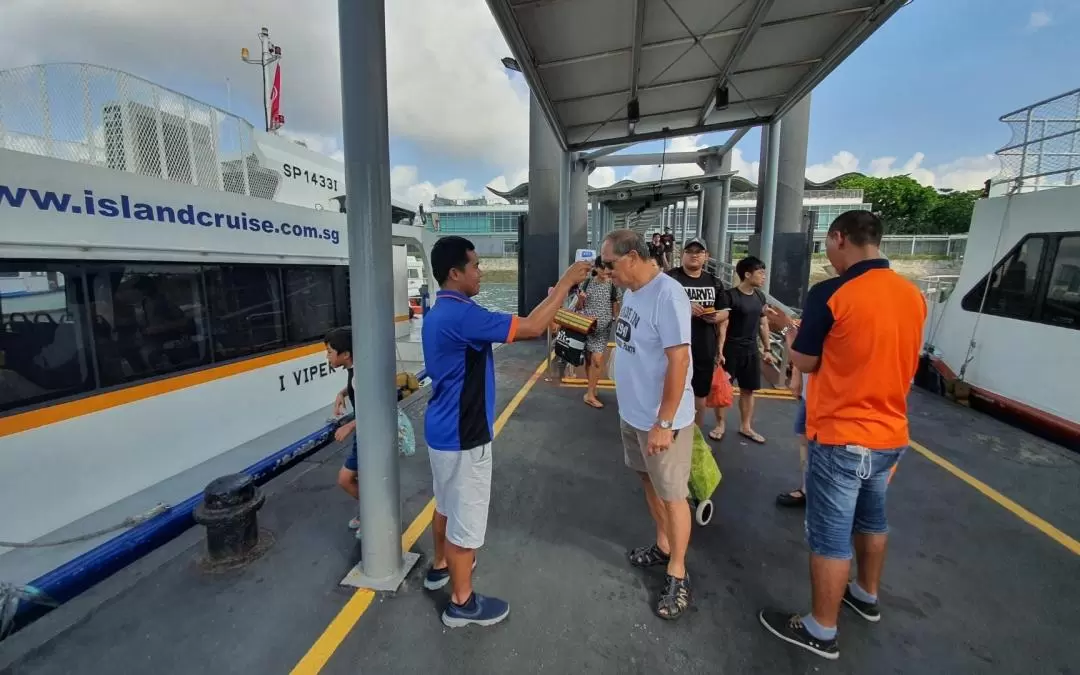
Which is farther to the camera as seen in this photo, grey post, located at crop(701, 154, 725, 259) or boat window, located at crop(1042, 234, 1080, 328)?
grey post, located at crop(701, 154, 725, 259)

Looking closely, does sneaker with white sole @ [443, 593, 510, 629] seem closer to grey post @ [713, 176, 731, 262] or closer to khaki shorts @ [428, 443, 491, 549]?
khaki shorts @ [428, 443, 491, 549]

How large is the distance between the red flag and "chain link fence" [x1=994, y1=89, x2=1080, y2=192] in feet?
33.9

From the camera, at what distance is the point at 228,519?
8.30 ft

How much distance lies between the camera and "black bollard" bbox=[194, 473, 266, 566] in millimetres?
2537

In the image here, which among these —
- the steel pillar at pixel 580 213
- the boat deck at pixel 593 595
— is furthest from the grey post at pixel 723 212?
the boat deck at pixel 593 595

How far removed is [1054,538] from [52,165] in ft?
22.0

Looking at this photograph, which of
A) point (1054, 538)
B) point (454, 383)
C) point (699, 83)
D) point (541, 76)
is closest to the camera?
point (454, 383)

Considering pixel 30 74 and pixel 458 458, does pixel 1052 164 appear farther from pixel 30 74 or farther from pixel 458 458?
pixel 30 74

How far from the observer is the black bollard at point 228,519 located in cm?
254

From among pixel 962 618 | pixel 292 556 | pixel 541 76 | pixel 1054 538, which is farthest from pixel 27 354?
pixel 1054 538

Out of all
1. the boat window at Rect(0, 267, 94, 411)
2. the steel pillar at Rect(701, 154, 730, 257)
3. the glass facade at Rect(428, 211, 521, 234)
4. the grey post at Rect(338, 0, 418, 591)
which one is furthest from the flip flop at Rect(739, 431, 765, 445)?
the glass facade at Rect(428, 211, 521, 234)

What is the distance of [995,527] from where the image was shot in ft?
9.96

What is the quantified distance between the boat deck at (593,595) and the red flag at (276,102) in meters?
6.92

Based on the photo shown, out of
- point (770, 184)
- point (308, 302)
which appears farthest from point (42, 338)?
point (770, 184)
